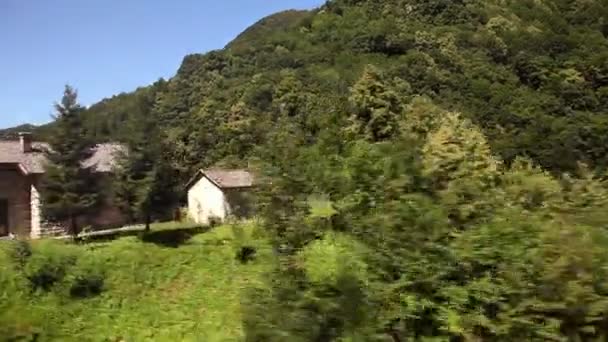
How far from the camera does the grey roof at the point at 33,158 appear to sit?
27875mm

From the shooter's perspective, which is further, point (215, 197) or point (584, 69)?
point (584, 69)

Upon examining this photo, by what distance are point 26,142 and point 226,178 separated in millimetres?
10289

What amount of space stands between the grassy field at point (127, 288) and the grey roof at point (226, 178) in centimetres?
892

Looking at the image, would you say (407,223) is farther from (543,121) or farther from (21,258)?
(543,121)

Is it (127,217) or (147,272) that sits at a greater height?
(127,217)

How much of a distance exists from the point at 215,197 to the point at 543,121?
35029mm

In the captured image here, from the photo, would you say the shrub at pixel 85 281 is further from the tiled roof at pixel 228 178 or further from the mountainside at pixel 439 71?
the mountainside at pixel 439 71

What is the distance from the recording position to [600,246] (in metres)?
7.18

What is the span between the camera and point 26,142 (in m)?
29.9

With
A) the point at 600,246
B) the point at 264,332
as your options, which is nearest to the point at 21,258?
the point at 264,332

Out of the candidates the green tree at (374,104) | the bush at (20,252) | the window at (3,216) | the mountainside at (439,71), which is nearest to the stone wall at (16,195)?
the window at (3,216)

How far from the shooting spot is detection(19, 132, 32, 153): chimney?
29672 mm

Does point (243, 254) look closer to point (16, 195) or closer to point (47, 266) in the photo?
point (47, 266)

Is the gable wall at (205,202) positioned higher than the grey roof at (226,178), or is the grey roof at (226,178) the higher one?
the grey roof at (226,178)
